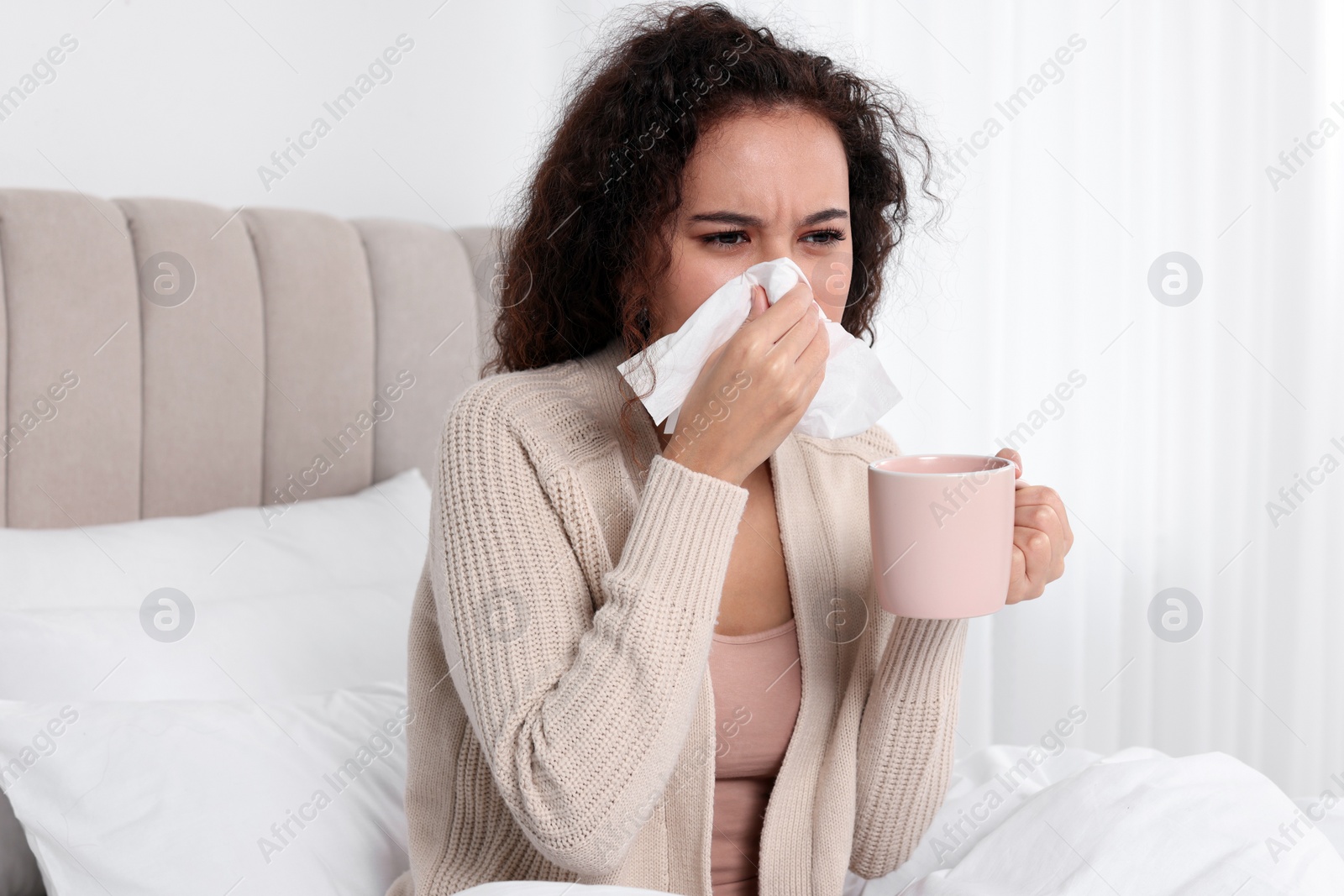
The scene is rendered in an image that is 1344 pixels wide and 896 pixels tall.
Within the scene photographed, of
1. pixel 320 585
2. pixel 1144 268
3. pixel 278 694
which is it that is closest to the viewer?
pixel 278 694

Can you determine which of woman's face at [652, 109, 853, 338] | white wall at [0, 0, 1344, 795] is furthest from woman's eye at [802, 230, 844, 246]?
white wall at [0, 0, 1344, 795]

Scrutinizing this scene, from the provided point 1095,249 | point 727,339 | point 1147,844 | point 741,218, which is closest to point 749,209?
point 741,218

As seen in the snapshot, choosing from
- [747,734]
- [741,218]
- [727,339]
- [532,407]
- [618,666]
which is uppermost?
[741,218]

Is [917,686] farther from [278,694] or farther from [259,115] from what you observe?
[259,115]

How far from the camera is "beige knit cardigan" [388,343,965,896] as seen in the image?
2.70 feet

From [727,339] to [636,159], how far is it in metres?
0.21

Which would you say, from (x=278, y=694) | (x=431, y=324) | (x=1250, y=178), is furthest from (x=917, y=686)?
(x=1250, y=178)

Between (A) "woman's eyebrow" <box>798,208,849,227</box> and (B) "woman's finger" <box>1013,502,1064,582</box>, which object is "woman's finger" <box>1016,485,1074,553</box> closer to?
(B) "woman's finger" <box>1013,502,1064,582</box>

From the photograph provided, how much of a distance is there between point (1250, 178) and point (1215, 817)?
132 centimetres

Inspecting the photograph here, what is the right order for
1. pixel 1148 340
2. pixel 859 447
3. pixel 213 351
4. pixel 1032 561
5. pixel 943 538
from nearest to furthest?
pixel 943 538, pixel 1032 561, pixel 859 447, pixel 213 351, pixel 1148 340

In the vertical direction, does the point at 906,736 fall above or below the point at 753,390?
below

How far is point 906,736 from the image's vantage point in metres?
1.06

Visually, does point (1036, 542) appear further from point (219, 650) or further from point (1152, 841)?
point (219, 650)

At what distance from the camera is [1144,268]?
1.90 m
